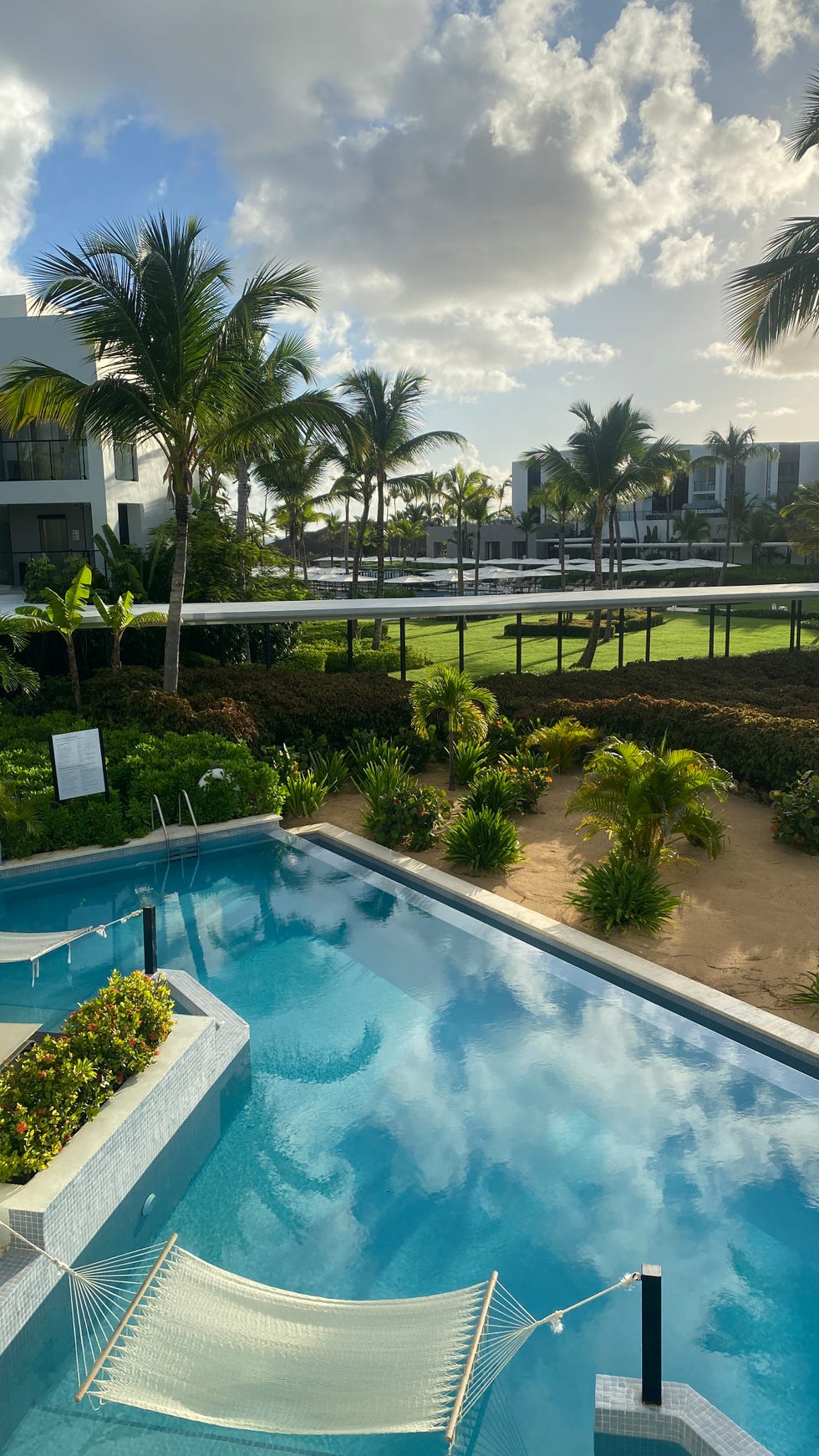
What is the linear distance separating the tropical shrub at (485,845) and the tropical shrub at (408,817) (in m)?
0.69

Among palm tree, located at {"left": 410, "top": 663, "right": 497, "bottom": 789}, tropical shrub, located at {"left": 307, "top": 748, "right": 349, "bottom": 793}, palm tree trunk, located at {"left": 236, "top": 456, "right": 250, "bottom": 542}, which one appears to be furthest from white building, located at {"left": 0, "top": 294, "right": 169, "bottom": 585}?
palm tree, located at {"left": 410, "top": 663, "right": 497, "bottom": 789}

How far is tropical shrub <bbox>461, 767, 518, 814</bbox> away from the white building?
20.7 m

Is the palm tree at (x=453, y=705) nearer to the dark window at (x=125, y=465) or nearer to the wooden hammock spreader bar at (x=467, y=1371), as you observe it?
the wooden hammock spreader bar at (x=467, y=1371)

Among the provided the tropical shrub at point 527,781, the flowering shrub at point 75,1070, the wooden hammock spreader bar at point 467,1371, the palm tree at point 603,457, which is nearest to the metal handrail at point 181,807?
the tropical shrub at point 527,781

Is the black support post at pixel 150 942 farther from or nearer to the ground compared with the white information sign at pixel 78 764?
nearer to the ground

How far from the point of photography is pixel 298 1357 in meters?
3.74

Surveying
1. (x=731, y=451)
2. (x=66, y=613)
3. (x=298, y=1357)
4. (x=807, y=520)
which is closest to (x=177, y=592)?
(x=66, y=613)

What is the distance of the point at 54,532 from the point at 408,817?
25062 millimetres

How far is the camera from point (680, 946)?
8.38 meters

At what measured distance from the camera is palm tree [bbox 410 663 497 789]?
523 inches

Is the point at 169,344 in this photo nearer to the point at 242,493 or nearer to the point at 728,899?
the point at 728,899

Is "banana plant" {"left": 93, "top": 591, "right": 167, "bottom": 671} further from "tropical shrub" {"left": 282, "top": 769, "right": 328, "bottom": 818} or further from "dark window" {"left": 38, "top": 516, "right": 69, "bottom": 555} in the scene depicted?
"dark window" {"left": 38, "top": 516, "right": 69, "bottom": 555}

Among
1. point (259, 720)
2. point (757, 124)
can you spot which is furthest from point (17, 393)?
point (757, 124)

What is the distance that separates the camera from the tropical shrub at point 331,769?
13.7m
